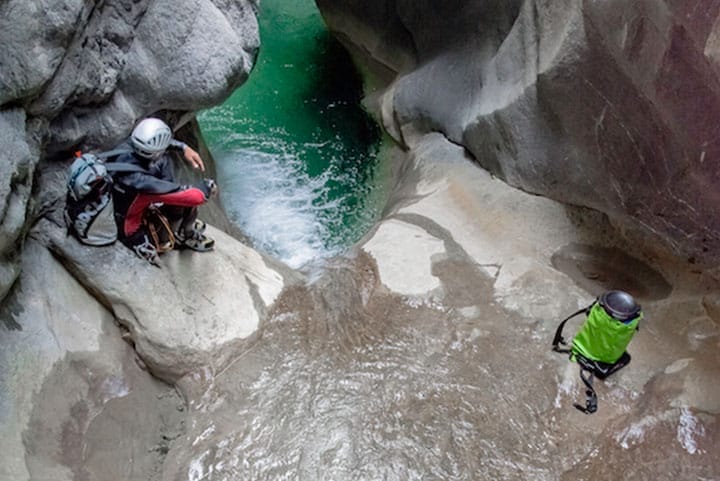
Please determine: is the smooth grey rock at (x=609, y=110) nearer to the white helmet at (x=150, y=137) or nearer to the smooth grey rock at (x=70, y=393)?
the white helmet at (x=150, y=137)

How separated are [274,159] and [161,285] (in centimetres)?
494

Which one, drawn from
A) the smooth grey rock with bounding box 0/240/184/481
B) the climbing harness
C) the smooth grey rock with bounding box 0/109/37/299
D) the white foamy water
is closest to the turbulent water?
the white foamy water

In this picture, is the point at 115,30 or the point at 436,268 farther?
the point at 436,268

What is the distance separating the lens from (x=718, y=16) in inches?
168

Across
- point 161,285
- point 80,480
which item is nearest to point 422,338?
point 161,285

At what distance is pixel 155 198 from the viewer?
4688 mm

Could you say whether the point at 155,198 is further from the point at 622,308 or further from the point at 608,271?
the point at 608,271

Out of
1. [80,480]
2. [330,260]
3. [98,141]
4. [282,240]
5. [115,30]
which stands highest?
[115,30]

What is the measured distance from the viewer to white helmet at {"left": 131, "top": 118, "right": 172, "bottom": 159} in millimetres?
4367

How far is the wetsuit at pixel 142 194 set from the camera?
4.53 m

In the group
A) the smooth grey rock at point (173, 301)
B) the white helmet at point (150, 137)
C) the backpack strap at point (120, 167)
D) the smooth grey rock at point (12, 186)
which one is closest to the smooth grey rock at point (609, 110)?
the smooth grey rock at point (173, 301)

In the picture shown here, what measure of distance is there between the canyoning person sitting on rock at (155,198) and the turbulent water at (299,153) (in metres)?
2.46

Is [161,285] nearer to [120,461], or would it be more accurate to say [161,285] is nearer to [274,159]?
[120,461]

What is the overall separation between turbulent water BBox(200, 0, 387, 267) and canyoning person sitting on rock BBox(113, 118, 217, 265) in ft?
8.08
